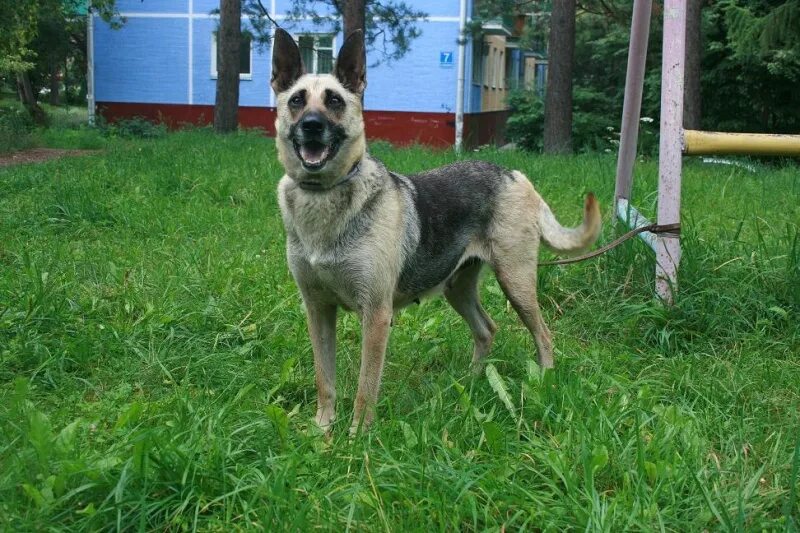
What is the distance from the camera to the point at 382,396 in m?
4.23

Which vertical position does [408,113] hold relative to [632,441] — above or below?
above

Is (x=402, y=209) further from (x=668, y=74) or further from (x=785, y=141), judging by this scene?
(x=785, y=141)

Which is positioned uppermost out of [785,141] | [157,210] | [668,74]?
[668,74]

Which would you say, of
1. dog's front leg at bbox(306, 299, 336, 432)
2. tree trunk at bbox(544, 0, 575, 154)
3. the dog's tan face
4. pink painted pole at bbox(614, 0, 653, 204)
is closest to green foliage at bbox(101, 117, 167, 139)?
tree trunk at bbox(544, 0, 575, 154)

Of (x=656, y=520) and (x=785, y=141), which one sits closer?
(x=656, y=520)

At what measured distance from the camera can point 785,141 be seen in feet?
16.4

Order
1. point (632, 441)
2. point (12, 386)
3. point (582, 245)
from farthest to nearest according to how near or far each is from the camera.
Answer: point (582, 245) → point (12, 386) → point (632, 441)

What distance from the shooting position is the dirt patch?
548 inches

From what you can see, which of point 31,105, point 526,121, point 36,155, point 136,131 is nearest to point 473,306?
point 36,155

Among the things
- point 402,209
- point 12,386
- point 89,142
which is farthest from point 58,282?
point 89,142

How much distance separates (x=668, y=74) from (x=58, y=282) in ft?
13.1

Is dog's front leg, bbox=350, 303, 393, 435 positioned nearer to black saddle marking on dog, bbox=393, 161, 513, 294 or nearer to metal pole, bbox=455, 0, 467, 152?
black saddle marking on dog, bbox=393, 161, 513, 294

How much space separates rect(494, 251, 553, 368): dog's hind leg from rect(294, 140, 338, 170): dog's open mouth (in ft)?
3.98

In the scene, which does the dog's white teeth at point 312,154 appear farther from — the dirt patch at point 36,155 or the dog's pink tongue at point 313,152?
→ the dirt patch at point 36,155
